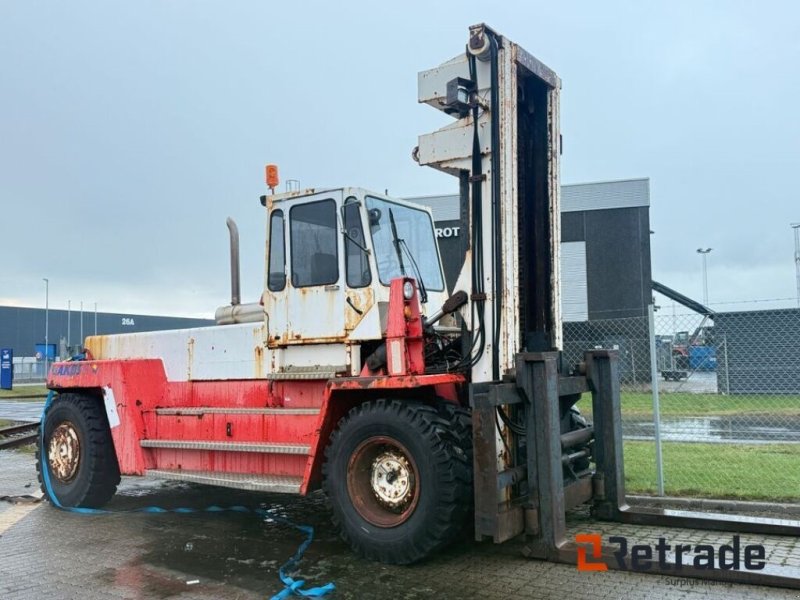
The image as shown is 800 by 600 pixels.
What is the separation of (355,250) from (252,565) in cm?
275

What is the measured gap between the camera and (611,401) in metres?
6.39

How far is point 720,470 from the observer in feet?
28.0

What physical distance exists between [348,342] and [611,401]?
7.99 ft

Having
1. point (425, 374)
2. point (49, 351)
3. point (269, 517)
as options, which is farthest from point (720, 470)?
point (49, 351)

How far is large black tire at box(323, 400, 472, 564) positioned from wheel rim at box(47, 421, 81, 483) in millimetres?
3886

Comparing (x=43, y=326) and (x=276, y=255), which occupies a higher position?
(x=43, y=326)

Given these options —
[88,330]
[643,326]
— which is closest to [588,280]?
[643,326]

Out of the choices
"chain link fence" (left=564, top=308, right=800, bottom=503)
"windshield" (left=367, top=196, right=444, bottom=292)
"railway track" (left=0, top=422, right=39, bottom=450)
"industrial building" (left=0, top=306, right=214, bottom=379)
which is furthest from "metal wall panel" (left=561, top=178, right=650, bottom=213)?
"industrial building" (left=0, top=306, right=214, bottom=379)

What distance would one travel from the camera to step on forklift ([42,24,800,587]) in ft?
17.3

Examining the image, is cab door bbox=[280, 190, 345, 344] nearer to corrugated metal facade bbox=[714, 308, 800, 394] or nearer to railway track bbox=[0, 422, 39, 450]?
railway track bbox=[0, 422, 39, 450]

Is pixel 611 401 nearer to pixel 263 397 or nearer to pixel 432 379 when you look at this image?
pixel 432 379

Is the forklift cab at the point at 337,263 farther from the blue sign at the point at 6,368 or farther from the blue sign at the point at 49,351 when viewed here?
the blue sign at the point at 6,368

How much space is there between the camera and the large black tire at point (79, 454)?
7906 millimetres

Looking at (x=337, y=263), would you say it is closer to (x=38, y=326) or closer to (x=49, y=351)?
(x=49, y=351)
